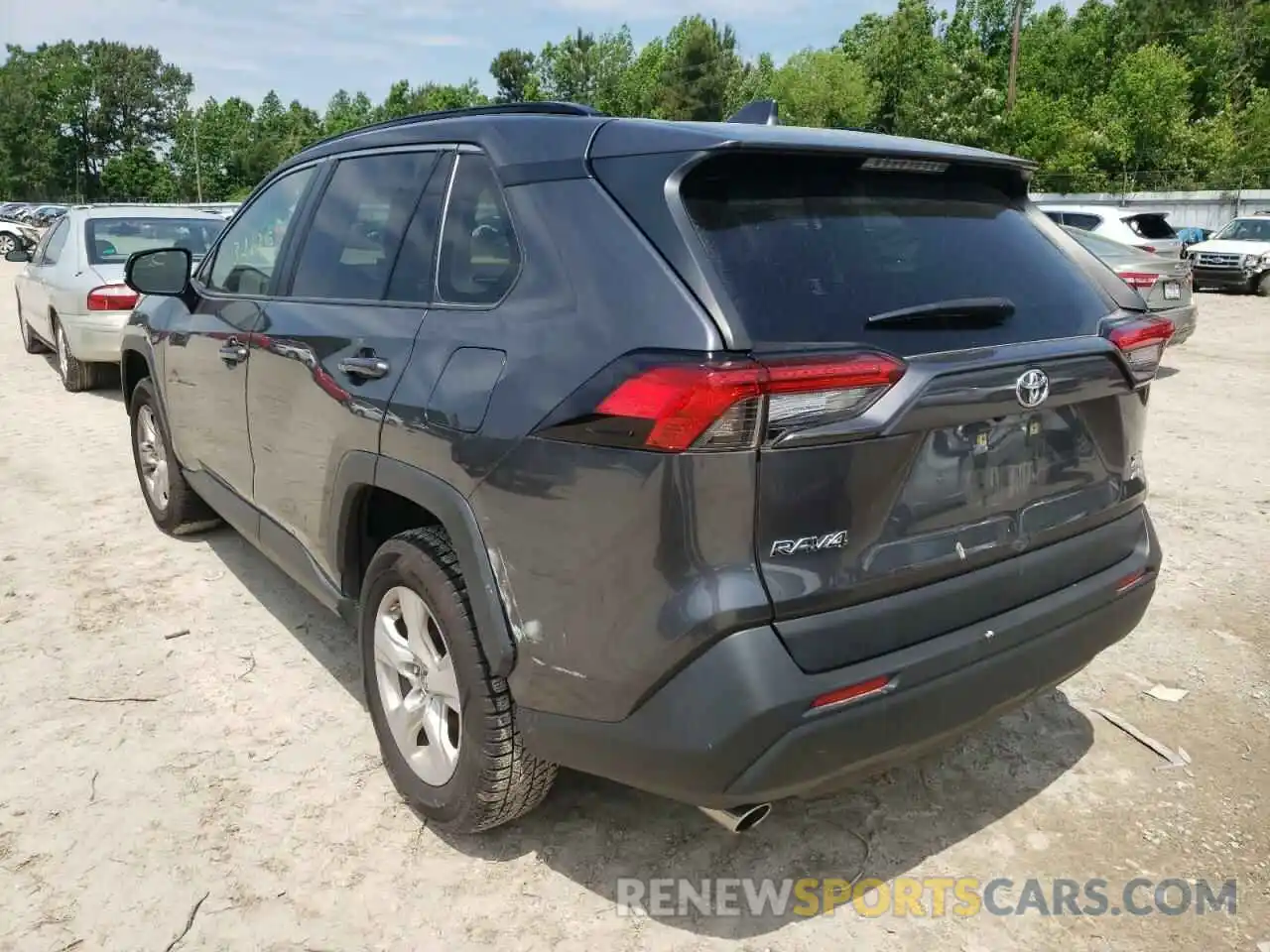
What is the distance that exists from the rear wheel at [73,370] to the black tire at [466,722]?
7488 millimetres

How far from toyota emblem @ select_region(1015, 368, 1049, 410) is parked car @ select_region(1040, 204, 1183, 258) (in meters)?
13.7

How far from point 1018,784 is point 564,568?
67.9 inches

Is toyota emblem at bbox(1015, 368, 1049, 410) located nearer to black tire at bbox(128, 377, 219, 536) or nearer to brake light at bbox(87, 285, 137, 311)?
black tire at bbox(128, 377, 219, 536)

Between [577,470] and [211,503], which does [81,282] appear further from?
[577,470]

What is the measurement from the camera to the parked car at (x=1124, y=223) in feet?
48.1

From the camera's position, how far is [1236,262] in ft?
64.9

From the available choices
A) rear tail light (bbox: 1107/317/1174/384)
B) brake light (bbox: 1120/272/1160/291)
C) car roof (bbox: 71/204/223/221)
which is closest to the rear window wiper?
rear tail light (bbox: 1107/317/1174/384)

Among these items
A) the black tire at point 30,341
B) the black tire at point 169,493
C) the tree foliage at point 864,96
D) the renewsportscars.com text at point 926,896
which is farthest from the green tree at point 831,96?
the renewsportscars.com text at point 926,896

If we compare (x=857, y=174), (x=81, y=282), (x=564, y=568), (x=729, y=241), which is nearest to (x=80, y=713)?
(x=564, y=568)

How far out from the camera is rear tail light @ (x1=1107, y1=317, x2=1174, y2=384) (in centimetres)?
258

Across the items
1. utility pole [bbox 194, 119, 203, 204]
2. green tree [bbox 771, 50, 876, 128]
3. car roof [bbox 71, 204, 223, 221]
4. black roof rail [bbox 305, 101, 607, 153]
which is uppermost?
green tree [bbox 771, 50, 876, 128]

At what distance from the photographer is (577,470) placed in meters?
2.10

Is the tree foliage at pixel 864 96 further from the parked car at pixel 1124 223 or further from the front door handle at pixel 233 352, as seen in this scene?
the front door handle at pixel 233 352

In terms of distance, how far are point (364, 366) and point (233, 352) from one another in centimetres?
116
